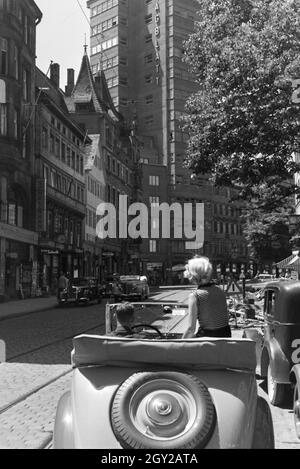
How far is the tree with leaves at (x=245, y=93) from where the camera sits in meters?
12.9

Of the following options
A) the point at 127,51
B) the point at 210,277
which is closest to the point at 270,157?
the point at 210,277

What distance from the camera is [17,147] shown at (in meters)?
36.3

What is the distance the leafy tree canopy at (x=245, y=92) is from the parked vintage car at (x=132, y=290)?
17.7m

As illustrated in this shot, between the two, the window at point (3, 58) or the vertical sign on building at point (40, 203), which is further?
the vertical sign on building at point (40, 203)

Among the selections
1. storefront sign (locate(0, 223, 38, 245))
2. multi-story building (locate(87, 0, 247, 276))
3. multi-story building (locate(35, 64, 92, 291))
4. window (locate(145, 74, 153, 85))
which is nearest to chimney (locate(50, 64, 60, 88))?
multi-story building (locate(35, 64, 92, 291))

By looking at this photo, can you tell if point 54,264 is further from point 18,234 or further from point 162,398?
point 162,398

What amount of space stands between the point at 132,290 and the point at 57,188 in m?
15.0

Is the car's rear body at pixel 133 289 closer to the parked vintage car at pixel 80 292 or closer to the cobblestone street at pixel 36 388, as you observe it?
the parked vintage car at pixel 80 292

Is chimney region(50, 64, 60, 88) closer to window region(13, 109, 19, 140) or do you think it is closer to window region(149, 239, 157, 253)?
window region(13, 109, 19, 140)

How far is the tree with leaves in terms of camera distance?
12867mm

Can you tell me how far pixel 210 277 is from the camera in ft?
19.0

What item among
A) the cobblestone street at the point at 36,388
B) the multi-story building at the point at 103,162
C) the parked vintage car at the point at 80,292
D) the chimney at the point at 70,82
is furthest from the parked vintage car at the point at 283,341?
the chimney at the point at 70,82

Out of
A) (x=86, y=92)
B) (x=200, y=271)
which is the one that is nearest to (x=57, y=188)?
(x=86, y=92)
